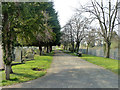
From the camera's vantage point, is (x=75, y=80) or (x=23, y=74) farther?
(x=23, y=74)

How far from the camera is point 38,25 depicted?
26.1 feet

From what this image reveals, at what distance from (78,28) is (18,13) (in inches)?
1286

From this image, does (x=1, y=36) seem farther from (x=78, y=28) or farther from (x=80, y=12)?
(x=78, y=28)

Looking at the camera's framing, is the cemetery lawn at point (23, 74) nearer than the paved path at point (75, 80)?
No

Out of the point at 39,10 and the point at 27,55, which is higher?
the point at 39,10

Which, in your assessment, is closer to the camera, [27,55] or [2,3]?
[2,3]

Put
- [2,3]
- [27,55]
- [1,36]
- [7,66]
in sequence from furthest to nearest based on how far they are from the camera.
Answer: [27,55] < [1,36] < [7,66] < [2,3]

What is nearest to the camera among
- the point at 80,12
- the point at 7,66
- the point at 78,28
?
the point at 7,66

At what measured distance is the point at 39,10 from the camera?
7930 mm

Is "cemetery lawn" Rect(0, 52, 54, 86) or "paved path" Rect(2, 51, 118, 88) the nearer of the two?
"paved path" Rect(2, 51, 118, 88)

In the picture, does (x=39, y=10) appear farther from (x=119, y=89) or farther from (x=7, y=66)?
(x=119, y=89)

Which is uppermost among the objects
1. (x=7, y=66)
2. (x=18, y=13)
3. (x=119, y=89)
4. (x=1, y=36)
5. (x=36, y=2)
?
(x=36, y=2)

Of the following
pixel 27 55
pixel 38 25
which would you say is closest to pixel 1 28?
pixel 38 25

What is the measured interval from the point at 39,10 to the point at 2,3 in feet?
6.93
